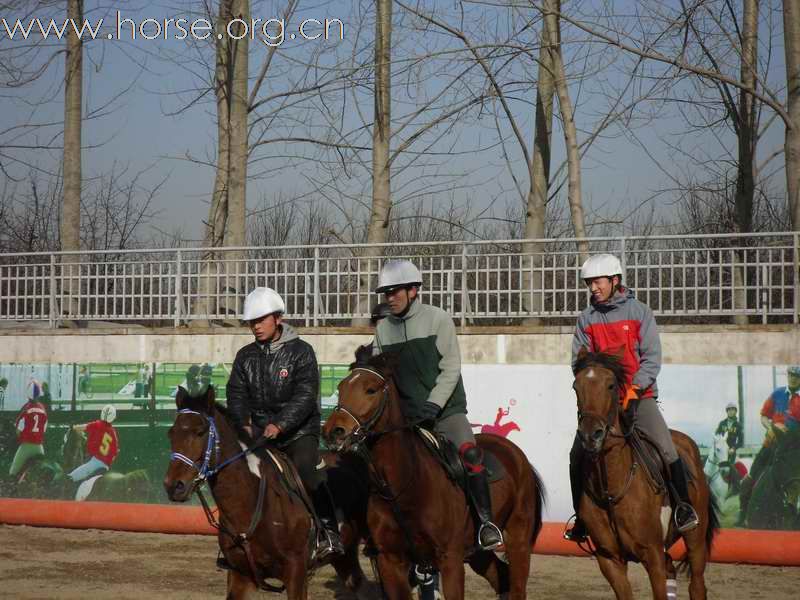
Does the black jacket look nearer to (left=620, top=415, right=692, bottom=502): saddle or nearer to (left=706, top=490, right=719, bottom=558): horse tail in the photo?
(left=620, top=415, right=692, bottom=502): saddle

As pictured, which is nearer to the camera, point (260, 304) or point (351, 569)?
point (260, 304)

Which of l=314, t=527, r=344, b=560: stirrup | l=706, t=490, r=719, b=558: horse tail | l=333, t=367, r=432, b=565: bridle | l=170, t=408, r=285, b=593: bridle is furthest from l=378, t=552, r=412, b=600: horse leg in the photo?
l=706, t=490, r=719, b=558: horse tail

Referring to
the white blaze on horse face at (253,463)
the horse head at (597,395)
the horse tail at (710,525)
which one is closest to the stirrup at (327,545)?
the white blaze on horse face at (253,463)

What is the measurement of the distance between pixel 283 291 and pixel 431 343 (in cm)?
1003

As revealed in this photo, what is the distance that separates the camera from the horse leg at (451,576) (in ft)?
25.7

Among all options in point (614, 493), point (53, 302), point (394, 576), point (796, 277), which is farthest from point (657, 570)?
point (53, 302)

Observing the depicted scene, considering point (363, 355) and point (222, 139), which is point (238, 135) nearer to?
point (222, 139)

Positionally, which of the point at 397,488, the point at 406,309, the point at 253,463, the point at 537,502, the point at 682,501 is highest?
the point at 406,309

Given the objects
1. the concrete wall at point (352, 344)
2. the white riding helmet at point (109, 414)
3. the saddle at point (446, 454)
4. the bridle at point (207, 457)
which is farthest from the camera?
the white riding helmet at point (109, 414)

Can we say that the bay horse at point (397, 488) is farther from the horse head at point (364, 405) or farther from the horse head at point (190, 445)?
the horse head at point (190, 445)

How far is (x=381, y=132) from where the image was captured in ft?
66.1

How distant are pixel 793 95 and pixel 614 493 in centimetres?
1087

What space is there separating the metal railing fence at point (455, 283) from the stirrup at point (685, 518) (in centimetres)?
691

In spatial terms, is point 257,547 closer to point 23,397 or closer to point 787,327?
point 787,327
